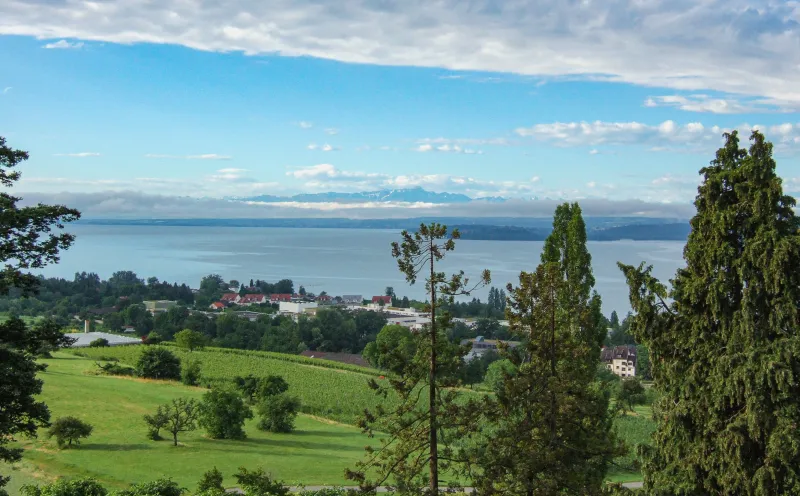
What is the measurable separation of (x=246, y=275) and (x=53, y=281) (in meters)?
40.2

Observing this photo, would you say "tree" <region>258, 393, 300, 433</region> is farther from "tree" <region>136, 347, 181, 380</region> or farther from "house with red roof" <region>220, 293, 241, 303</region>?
"house with red roof" <region>220, 293, 241, 303</region>

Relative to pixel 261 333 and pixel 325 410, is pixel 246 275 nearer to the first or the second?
pixel 261 333

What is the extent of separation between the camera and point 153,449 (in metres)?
19.0

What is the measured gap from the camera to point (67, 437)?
18.2 meters

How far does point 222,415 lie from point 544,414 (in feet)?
46.8

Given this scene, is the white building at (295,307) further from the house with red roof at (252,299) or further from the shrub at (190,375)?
the shrub at (190,375)

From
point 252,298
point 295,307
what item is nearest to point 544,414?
point 295,307

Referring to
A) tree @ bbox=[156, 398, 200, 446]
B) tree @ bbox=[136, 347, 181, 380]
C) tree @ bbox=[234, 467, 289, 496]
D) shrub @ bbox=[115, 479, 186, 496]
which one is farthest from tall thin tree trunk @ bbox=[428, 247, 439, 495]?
tree @ bbox=[136, 347, 181, 380]

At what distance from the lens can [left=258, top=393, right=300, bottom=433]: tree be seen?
23.2 metres

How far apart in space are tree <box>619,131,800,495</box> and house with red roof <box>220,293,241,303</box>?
303 feet

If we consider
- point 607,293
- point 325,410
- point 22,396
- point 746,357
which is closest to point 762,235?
point 746,357

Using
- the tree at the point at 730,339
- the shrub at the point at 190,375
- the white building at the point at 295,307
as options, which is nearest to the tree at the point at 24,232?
the tree at the point at 730,339

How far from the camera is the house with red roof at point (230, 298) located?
9778 centimetres

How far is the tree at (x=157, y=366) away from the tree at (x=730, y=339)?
28986 millimetres
